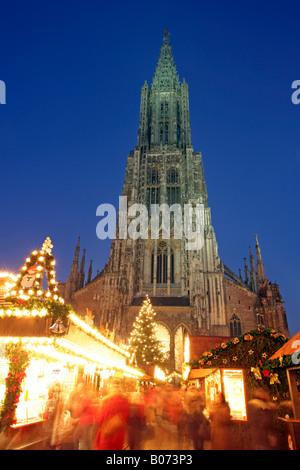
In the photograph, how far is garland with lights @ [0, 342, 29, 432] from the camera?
650 cm

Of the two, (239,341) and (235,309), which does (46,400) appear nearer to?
(239,341)

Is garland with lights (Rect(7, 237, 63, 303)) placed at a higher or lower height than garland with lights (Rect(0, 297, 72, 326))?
higher

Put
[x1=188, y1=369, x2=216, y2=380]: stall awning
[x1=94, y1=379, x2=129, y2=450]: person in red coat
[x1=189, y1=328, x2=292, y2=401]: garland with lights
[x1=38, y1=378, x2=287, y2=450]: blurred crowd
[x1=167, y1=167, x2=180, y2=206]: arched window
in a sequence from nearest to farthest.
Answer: [x1=94, y1=379, x2=129, y2=450]: person in red coat → [x1=38, y1=378, x2=287, y2=450]: blurred crowd → [x1=189, y1=328, x2=292, y2=401]: garland with lights → [x1=188, y1=369, x2=216, y2=380]: stall awning → [x1=167, y1=167, x2=180, y2=206]: arched window

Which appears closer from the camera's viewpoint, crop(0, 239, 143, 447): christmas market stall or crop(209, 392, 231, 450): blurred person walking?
crop(209, 392, 231, 450): blurred person walking

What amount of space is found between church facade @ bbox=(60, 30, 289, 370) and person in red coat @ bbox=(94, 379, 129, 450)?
24.9 meters

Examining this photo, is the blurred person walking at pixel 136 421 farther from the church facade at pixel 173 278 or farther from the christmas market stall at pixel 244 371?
the church facade at pixel 173 278

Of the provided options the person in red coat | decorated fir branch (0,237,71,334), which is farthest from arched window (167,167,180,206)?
the person in red coat

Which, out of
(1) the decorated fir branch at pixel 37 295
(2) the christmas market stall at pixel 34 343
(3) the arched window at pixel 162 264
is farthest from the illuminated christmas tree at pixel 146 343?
(1) the decorated fir branch at pixel 37 295

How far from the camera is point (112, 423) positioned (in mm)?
4262

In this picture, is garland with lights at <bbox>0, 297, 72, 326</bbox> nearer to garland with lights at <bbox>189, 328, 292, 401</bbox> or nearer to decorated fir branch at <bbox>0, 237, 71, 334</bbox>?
decorated fir branch at <bbox>0, 237, 71, 334</bbox>

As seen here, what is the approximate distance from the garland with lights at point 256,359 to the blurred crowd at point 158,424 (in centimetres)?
40

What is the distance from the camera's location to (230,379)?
6852 millimetres
